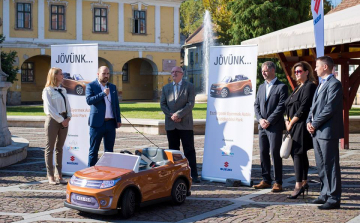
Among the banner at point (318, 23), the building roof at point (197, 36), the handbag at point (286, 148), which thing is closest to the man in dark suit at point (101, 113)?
the handbag at point (286, 148)

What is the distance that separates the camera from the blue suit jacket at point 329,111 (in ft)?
23.0

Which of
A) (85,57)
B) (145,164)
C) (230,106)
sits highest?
(85,57)

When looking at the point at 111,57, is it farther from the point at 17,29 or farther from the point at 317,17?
the point at 317,17

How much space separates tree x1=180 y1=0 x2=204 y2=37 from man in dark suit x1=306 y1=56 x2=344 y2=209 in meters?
62.9

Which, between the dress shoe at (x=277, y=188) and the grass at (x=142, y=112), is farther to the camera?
A: the grass at (x=142, y=112)

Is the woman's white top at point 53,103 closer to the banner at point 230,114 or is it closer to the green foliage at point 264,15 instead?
the banner at point 230,114

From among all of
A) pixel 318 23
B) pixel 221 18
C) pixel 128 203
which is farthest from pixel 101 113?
pixel 221 18

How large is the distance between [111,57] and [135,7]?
15.0 feet

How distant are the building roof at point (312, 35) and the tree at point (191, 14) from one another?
186 feet

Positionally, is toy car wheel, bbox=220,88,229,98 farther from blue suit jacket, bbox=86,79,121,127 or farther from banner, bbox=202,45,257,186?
blue suit jacket, bbox=86,79,121,127

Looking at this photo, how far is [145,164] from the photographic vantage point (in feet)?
23.8

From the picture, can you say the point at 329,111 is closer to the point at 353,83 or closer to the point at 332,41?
the point at 332,41

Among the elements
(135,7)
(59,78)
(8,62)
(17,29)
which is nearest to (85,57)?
(59,78)

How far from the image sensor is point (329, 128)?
7.07 m
